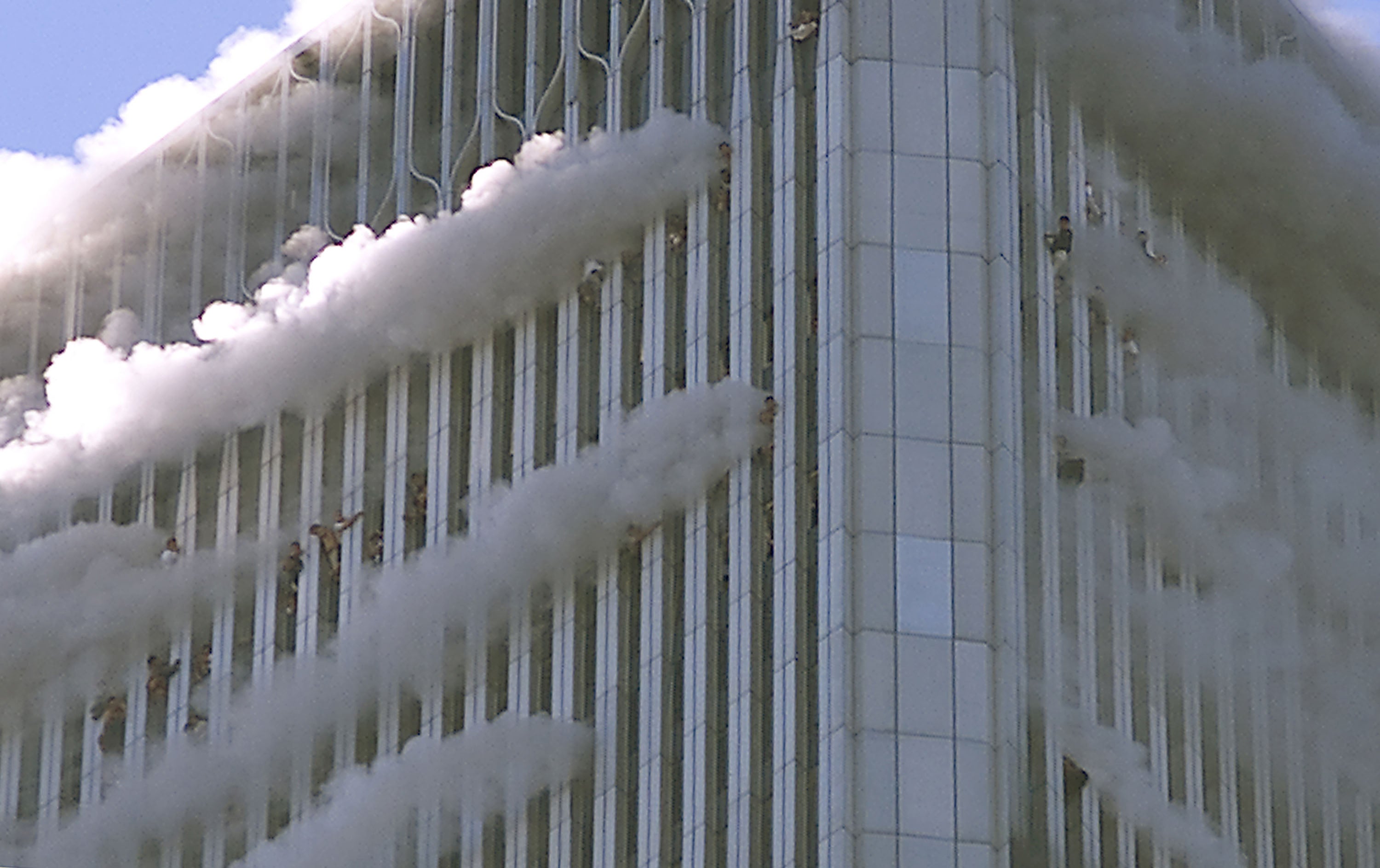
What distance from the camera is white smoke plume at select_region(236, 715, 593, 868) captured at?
3686 inches

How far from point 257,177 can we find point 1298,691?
1187 inches

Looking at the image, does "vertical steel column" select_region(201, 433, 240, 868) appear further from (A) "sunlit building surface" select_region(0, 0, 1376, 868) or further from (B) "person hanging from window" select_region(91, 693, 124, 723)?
(B) "person hanging from window" select_region(91, 693, 124, 723)

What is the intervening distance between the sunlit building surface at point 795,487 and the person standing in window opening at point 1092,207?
11 cm

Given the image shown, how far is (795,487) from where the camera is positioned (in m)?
90.0

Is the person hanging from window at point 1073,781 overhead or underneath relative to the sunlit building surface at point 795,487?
underneath

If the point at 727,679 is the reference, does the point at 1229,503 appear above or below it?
above

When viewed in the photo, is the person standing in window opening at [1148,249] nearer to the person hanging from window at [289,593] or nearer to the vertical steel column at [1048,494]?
the vertical steel column at [1048,494]

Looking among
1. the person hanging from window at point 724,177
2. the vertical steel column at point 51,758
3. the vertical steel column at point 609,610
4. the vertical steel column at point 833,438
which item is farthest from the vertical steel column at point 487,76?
the vertical steel column at point 51,758

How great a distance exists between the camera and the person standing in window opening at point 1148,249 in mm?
99062

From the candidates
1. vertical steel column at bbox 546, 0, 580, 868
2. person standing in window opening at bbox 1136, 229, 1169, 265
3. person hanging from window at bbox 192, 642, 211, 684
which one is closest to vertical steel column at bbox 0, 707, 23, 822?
person hanging from window at bbox 192, 642, 211, 684

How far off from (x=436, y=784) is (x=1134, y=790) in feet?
51.5

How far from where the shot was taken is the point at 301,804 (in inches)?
3969

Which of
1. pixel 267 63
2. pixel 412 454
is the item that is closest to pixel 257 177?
pixel 267 63

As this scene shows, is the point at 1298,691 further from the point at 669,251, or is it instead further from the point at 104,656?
the point at 104,656
